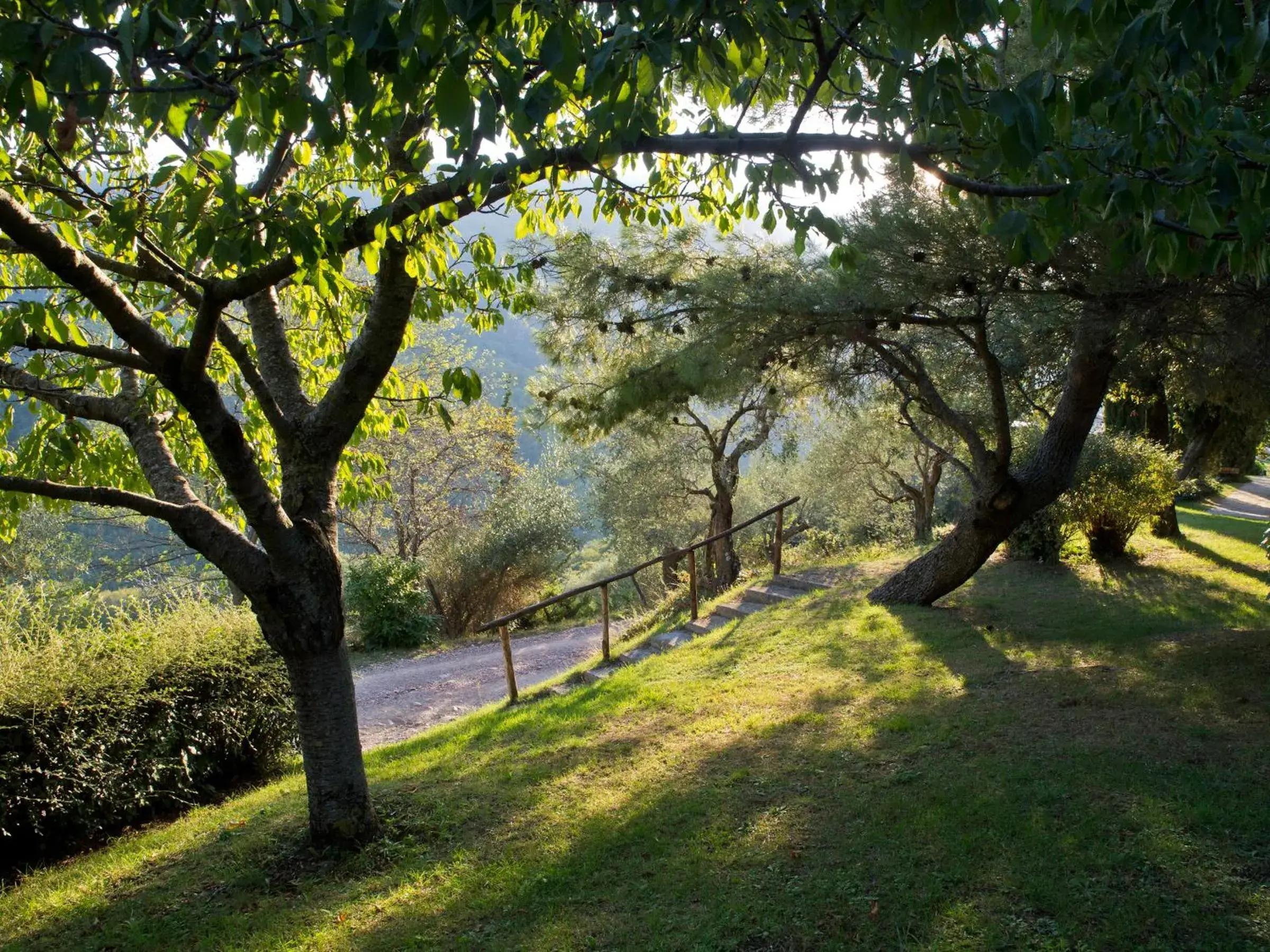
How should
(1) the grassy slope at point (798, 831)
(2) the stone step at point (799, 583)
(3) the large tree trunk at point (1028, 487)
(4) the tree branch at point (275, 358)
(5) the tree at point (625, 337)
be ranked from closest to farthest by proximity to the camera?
1. (1) the grassy slope at point (798, 831)
2. (4) the tree branch at point (275, 358)
3. (3) the large tree trunk at point (1028, 487)
4. (5) the tree at point (625, 337)
5. (2) the stone step at point (799, 583)

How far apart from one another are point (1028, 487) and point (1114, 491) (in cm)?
361

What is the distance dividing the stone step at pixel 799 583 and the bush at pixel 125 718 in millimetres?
6896

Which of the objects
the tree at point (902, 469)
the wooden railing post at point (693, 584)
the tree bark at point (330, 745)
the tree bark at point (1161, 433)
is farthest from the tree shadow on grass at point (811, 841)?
the tree at point (902, 469)

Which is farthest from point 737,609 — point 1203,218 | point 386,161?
point 1203,218

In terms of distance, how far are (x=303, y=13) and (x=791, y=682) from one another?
6.17 m

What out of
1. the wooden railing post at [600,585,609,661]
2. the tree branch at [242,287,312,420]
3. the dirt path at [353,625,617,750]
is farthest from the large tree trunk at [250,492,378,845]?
the wooden railing post at [600,585,609,661]

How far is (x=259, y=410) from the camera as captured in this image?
5879mm

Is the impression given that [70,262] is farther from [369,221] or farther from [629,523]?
[629,523]

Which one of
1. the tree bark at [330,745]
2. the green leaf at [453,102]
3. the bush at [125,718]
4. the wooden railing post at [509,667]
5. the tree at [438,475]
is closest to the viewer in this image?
the green leaf at [453,102]

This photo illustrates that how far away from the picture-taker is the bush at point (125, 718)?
18.1 feet

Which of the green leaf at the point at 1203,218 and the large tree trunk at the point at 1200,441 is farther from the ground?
the green leaf at the point at 1203,218

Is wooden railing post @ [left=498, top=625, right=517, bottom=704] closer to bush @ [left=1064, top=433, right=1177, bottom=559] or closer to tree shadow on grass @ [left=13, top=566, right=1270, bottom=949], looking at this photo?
tree shadow on grass @ [left=13, top=566, right=1270, bottom=949]

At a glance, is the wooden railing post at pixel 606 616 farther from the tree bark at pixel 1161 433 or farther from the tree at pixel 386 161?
the tree bark at pixel 1161 433

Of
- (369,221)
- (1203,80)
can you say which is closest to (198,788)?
(369,221)
